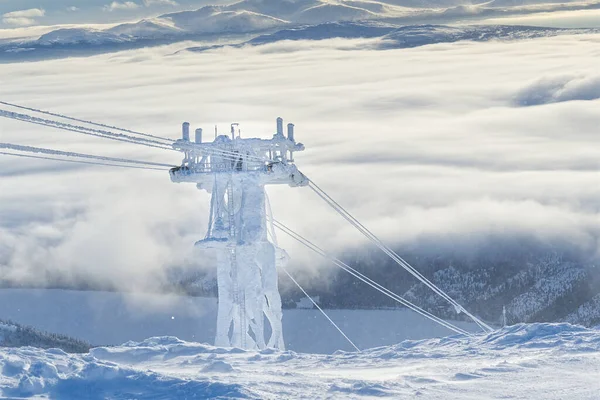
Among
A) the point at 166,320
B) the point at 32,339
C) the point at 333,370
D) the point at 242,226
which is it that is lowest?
the point at 166,320

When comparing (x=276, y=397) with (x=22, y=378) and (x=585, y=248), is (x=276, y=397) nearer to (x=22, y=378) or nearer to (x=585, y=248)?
(x=22, y=378)

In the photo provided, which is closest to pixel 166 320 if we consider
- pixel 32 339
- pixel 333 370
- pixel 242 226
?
pixel 32 339

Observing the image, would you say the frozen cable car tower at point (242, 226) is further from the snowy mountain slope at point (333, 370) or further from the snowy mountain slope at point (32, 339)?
the snowy mountain slope at point (32, 339)

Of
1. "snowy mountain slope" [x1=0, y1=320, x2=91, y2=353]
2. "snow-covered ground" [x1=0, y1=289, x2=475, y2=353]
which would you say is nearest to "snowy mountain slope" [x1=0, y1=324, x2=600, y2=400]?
"snowy mountain slope" [x1=0, y1=320, x2=91, y2=353]

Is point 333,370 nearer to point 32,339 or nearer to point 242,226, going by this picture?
point 242,226

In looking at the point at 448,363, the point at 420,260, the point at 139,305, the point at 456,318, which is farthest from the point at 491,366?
the point at 420,260

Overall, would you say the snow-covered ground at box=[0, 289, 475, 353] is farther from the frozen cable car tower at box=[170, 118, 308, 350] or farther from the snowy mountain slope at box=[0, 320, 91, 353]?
the frozen cable car tower at box=[170, 118, 308, 350]

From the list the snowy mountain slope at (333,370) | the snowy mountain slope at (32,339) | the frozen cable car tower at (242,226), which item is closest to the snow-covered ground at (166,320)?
the snowy mountain slope at (32,339)
